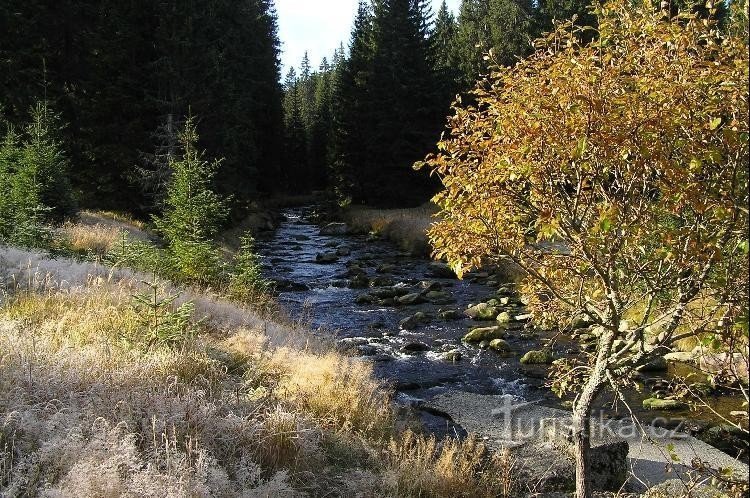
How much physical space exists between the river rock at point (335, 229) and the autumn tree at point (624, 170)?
29.0m

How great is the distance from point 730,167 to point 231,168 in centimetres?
2570

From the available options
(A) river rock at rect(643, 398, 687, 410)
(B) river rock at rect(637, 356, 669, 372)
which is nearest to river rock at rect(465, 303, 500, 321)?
(B) river rock at rect(637, 356, 669, 372)

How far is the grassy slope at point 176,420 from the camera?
4359mm

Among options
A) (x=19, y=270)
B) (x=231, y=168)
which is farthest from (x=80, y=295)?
(x=231, y=168)

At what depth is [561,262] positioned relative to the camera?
5.23 m

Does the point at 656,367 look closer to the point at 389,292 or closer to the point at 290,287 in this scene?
the point at 389,292

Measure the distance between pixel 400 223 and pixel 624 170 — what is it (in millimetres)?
26726

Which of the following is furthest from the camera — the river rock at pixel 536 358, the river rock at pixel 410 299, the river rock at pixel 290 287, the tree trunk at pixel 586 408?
the river rock at pixel 290 287

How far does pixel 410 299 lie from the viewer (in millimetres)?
17938

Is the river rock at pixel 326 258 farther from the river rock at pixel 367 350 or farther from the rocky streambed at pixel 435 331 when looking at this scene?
the river rock at pixel 367 350

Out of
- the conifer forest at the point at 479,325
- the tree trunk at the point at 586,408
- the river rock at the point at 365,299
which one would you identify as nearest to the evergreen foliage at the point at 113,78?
the conifer forest at the point at 479,325

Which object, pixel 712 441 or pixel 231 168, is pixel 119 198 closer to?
pixel 231 168

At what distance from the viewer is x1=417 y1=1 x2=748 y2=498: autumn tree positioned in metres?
3.77

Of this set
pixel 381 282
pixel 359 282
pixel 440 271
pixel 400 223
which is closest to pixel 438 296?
pixel 381 282
